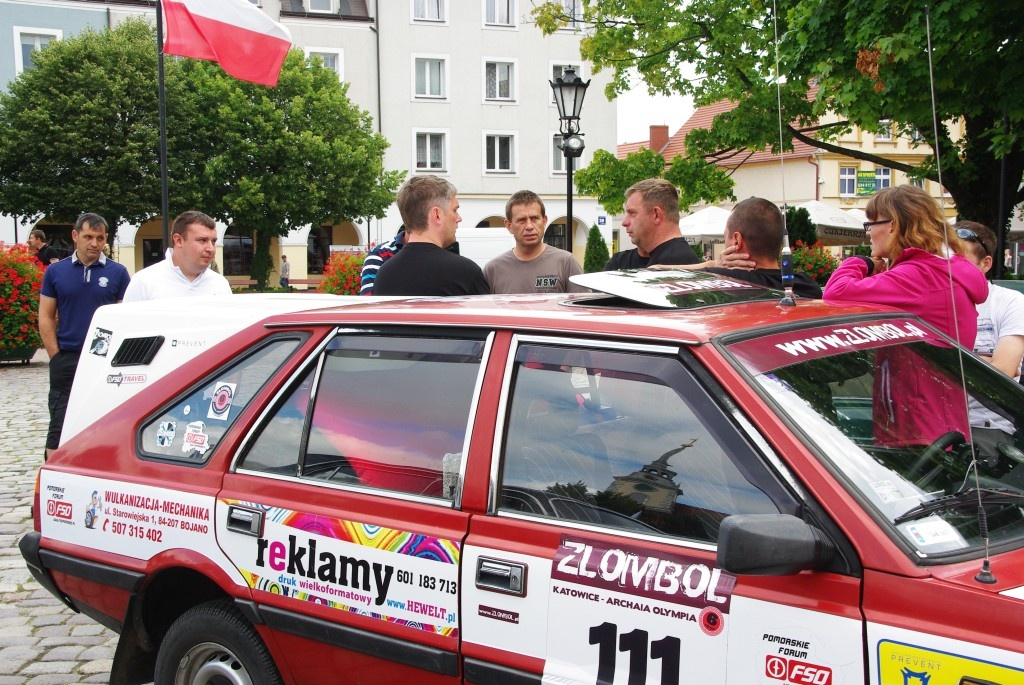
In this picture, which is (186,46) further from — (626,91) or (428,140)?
(428,140)

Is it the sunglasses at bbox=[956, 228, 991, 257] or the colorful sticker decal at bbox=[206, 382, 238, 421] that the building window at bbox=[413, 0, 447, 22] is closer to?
the sunglasses at bbox=[956, 228, 991, 257]

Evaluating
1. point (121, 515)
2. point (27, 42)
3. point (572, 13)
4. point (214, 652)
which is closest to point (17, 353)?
point (572, 13)

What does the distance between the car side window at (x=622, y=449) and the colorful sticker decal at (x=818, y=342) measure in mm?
181

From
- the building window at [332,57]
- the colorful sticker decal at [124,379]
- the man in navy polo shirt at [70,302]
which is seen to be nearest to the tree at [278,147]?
the building window at [332,57]

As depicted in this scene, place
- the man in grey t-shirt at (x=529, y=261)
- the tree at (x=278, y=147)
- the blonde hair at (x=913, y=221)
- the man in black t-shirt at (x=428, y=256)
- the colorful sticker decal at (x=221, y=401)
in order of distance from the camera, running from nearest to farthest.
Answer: the colorful sticker decal at (x=221, y=401) < the blonde hair at (x=913, y=221) < the man in black t-shirt at (x=428, y=256) < the man in grey t-shirt at (x=529, y=261) < the tree at (x=278, y=147)

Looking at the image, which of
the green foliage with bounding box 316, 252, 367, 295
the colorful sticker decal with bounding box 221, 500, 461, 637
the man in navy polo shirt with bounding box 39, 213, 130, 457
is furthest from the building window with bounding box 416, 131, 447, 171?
the colorful sticker decal with bounding box 221, 500, 461, 637

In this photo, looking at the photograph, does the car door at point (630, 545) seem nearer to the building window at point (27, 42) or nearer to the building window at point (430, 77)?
the building window at point (27, 42)

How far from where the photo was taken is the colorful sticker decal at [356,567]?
280cm

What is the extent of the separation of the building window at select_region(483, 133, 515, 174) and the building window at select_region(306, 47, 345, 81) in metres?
6.81

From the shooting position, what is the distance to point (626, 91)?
21.0 m

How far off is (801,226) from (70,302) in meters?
17.3

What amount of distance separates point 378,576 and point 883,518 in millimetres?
1475

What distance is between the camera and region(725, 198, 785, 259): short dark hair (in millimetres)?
4309

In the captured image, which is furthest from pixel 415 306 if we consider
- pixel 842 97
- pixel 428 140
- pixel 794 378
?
pixel 428 140
